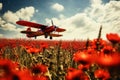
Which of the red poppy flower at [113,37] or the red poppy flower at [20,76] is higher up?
the red poppy flower at [113,37]

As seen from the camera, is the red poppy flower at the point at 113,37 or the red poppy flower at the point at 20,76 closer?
the red poppy flower at the point at 20,76

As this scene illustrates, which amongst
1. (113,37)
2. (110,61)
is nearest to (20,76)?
(110,61)

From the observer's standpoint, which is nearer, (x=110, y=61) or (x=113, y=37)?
(x=110, y=61)

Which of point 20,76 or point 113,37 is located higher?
point 113,37

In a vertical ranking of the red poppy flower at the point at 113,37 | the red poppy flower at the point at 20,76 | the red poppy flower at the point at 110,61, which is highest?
the red poppy flower at the point at 113,37

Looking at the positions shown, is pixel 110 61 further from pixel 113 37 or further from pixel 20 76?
pixel 113 37

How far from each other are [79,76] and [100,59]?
0.53 meters

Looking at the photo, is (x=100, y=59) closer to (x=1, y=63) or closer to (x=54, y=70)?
(x=1, y=63)

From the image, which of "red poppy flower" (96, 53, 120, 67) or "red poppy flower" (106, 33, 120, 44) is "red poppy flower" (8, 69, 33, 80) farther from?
"red poppy flower" (106, 33, 120, 44)

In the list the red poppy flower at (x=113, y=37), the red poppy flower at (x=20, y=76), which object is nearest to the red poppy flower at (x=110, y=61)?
the red poppy flower at (x=20, y=76)

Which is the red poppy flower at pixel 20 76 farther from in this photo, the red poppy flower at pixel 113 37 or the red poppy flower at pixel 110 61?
the red poppy flower at pixel 113 37

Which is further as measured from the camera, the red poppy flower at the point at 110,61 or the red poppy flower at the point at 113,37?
the red poppy flower at the point at 113,37

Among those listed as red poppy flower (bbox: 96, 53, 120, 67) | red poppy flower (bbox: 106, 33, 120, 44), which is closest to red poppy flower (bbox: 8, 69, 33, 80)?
red poppy flower (bbox: 96, 53, 120, 67)

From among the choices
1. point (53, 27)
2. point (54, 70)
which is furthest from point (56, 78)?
point (53, 27)
